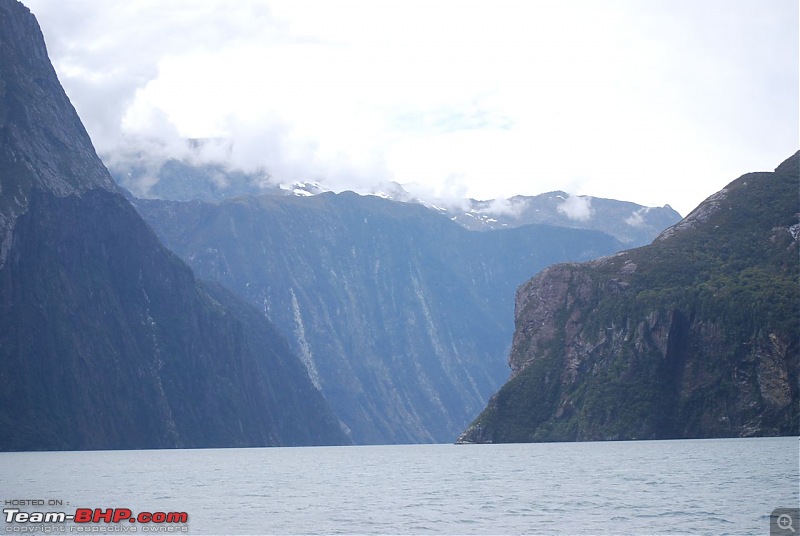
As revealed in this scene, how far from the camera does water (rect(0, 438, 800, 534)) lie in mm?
65812

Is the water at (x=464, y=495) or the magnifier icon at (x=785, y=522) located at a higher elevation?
the magnifier icon at (x=785, y=522)

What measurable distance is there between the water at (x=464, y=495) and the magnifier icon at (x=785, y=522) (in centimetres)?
115

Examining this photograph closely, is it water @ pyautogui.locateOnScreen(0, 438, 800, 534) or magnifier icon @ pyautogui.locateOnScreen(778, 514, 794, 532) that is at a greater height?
magnifier icon @ pyautogui.locateOnScreen(778, 514, 794, 532)

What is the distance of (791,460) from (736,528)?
5629 centimetres

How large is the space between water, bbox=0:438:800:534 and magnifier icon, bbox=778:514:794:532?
1150 millimetres

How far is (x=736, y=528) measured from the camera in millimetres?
61562

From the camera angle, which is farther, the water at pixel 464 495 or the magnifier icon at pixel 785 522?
the water at pixel 464 495

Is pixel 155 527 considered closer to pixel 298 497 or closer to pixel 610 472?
pixel 298 497

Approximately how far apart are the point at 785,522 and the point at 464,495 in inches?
1262

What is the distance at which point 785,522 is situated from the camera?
198 feet

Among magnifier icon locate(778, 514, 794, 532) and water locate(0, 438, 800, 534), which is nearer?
magnifier icon locate(778, 514, 794, 532)

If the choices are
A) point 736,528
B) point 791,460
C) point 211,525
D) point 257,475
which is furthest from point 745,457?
point 211,525

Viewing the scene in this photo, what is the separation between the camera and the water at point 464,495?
216 feet

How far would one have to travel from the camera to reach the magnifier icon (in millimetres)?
58556
